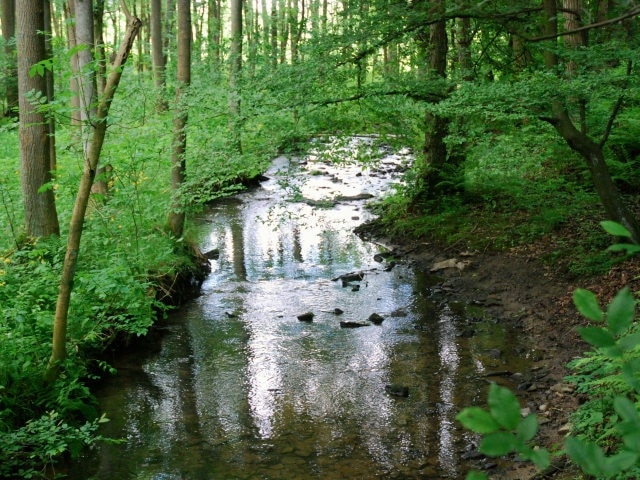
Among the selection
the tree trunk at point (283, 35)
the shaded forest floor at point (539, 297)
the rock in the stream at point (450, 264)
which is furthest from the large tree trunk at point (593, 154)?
the tree trunk at point (283, 35)

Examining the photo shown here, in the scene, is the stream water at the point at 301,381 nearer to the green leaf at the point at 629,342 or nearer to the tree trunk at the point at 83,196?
the tree trunk at the point at 83,196

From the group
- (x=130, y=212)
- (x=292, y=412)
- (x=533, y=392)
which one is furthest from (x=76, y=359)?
(x=533, y=392)

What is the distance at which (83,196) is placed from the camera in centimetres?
520

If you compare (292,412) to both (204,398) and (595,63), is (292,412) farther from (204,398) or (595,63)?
(595,63)

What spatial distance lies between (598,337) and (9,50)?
2008cm

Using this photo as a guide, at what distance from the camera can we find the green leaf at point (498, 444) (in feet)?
3.14

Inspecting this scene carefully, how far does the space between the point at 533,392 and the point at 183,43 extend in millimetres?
8383

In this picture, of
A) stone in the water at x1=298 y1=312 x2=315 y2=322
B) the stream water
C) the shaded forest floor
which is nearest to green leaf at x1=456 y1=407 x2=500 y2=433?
the shaded forest floor

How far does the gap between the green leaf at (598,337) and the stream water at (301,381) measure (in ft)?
16.6

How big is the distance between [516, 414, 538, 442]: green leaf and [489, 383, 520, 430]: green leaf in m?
0.01

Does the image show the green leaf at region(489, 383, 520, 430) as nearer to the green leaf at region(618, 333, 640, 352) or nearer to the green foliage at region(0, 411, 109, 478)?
the green leaf at region(618, 333, 640, 352)

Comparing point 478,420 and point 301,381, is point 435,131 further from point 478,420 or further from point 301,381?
point 478,420

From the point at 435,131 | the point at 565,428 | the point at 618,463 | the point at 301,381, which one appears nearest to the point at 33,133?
the point at 301,381

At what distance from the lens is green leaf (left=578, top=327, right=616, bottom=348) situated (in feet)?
3.39
